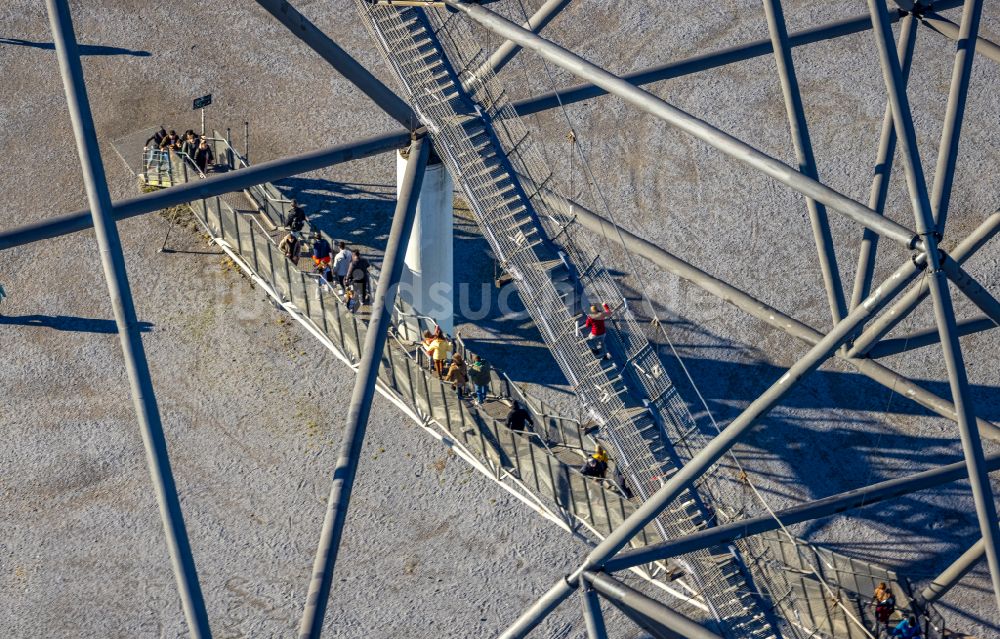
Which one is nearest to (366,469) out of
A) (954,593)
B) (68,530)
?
(68,530)

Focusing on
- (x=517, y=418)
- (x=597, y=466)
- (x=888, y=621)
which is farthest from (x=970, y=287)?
(x=517, y=418)

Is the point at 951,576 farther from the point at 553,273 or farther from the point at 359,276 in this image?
the point at 359,276

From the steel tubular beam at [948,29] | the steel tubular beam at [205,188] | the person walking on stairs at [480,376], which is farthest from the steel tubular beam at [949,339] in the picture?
the person walking on stairs at [480,376]

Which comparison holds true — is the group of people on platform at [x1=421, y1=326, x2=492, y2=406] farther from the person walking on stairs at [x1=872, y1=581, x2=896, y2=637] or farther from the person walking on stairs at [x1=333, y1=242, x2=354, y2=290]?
the person walking on stairs at [x1=872, y1=581, x2=896, y2=637]

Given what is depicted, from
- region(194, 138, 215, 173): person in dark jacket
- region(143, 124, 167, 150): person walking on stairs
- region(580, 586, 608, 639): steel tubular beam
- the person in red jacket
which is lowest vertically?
region(580, 586, 608, 639): steel tubular beam

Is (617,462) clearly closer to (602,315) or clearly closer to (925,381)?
(602,315)

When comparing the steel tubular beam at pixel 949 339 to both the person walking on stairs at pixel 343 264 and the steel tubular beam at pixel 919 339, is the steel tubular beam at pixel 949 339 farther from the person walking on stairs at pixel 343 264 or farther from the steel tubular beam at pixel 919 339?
the person walking on stairs at pixel 343 264

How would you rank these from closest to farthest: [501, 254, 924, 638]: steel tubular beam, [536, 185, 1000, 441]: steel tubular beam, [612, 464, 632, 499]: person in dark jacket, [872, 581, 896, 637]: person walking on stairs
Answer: [501, 254, 924, 638]: steel tubular beam → [612, 464, 632, 499]: person in dark jacket → [872, 581, 896, 637]: person walking on stairs → [536, 185, 1000, 441]: steel tubular beam

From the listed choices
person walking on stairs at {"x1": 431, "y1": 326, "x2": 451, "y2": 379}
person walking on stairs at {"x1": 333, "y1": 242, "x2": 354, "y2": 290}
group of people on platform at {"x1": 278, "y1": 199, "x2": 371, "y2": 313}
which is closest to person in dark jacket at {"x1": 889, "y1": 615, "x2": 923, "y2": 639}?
person walking on stairs at {"x1": 431, "y1": 326, "x2": 451, "y2": 379}
